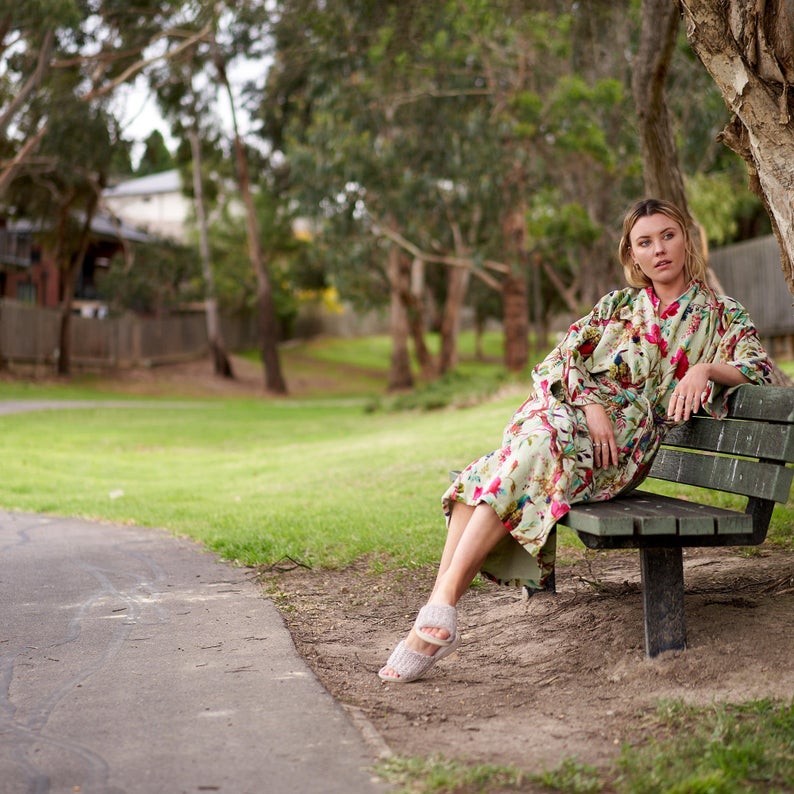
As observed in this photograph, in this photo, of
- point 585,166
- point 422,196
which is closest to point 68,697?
point 585,166

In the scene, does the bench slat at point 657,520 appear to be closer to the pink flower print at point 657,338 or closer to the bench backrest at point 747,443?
the bench backrest at point 747,443

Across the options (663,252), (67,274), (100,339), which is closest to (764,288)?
(663,252)

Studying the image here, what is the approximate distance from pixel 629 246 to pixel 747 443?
1.00 metres

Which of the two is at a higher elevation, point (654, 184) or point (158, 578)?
point (654, 184)

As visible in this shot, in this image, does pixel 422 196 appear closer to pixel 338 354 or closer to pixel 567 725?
pixel 567 725

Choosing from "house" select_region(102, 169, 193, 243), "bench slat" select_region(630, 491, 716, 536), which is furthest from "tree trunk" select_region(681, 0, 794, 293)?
"house" select_region(102, 169, 193, 243)

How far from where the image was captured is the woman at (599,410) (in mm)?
3641

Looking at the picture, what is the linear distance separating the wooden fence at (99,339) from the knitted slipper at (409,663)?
28921 millimetres

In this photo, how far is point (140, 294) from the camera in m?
33.2

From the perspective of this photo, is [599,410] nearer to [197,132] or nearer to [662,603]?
[662,603]

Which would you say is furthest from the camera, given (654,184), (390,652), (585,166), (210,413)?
(210,413)

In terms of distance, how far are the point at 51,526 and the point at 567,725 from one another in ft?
17.2

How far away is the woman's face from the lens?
161 inches

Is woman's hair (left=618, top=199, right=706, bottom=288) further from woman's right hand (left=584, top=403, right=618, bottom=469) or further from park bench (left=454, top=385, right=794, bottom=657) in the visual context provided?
woman's right hand (left=584, top=403, right=618, bottom=469)
